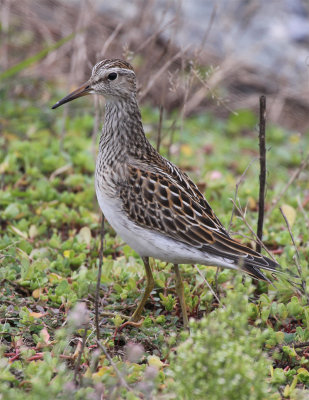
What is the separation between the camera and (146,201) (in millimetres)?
5082

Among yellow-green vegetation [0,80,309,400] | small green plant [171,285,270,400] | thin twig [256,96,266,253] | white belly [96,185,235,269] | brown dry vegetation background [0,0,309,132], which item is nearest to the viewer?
small green plant [171,285,270,400]


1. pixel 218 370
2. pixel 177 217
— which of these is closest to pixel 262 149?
pixel 177 217

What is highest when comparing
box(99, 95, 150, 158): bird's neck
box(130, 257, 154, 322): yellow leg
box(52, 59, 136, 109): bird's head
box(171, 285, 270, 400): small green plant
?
box(52, 59, 136, 109): bird's head

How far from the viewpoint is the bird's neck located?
545 cm

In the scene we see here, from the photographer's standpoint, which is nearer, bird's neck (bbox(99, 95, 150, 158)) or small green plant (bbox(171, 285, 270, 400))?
small green plant (bbox(171, 285, 270, 400))

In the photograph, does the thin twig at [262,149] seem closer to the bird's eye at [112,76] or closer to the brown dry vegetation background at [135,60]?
the bird's eye at [112,76]

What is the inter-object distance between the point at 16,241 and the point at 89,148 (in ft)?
8.22

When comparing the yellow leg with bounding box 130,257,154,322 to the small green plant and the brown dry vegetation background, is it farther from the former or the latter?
Answer: the brown dry vegetation background

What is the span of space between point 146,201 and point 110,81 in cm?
108

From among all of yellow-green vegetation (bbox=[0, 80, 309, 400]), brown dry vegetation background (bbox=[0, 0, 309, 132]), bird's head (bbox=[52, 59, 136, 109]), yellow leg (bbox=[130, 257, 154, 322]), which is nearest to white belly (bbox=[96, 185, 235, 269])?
yellow leg (bbox=[130, 257, 154, 322])

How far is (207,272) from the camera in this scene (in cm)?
584

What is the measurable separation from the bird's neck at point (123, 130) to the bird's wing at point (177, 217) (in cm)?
25

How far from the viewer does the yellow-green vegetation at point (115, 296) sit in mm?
3598

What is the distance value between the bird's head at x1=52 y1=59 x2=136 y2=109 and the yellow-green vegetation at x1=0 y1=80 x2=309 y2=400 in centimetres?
120
